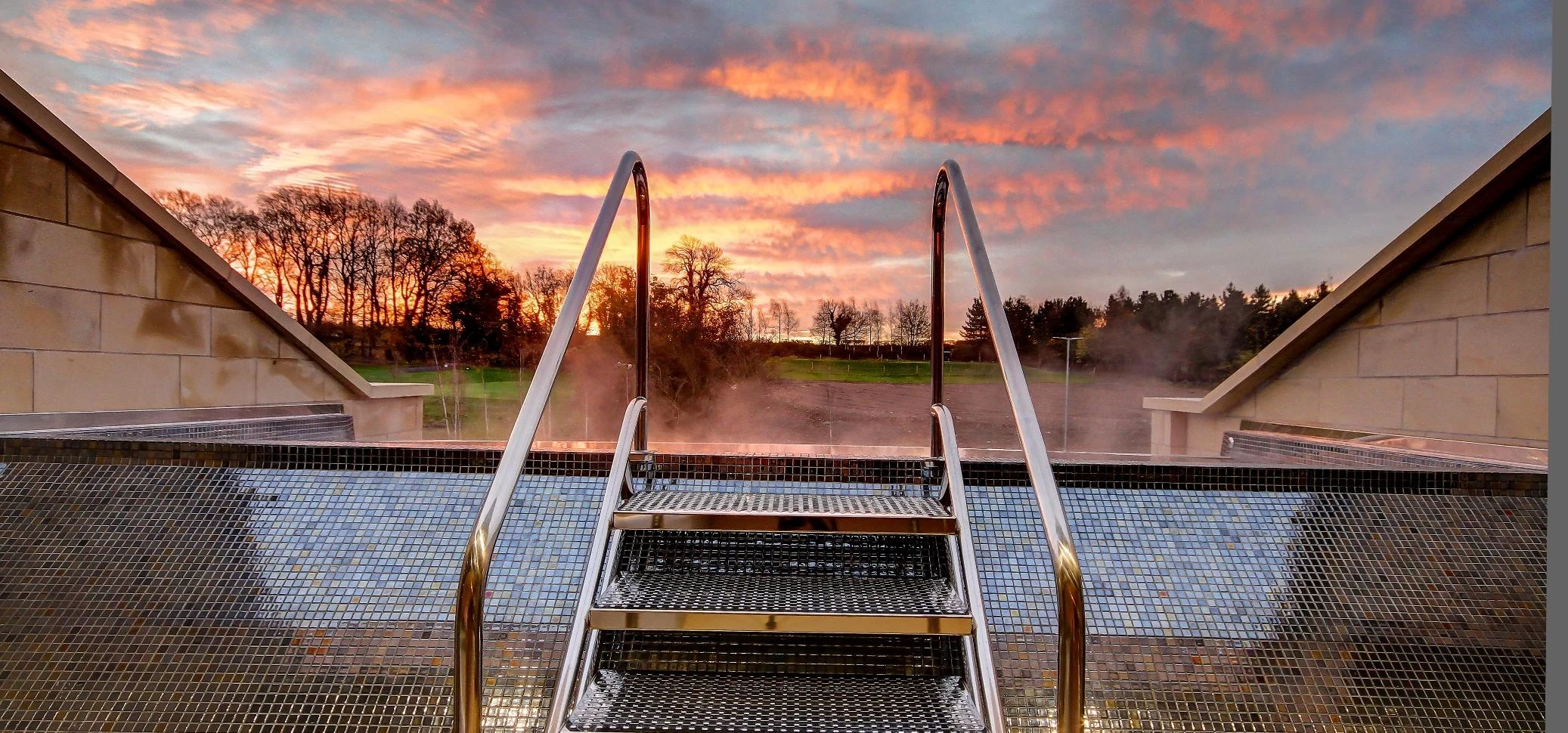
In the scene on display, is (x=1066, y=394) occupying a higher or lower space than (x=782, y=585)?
higher

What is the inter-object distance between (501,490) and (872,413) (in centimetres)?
561

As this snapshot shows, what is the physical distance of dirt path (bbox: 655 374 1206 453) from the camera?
5582 mm

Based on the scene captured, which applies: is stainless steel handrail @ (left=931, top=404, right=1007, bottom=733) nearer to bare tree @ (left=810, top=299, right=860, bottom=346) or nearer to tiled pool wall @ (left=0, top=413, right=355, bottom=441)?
tiled pool wall @ (left=0, top=413, right=355, bottom=441)

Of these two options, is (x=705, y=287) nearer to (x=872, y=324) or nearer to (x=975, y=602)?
(x=872, y=324)

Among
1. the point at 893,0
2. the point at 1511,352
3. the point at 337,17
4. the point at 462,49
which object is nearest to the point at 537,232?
the point at 462,49

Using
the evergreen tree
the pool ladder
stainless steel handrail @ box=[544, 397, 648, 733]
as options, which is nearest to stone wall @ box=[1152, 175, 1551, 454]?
the evergreen tree

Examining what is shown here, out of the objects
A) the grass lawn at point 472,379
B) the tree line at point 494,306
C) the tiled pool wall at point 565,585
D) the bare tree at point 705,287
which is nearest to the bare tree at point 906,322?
the tree line at point 494,306

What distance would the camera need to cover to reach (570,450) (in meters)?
1.95

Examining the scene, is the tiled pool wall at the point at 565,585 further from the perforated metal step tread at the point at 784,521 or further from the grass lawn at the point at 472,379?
the grass lawn at the point at 472,379

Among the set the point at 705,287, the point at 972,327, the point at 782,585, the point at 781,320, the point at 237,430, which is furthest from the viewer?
the point at 705,287

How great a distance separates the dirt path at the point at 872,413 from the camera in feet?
18.3

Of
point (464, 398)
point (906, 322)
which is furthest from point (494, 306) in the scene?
point (906, 322)

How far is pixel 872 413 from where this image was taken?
638 centimetres

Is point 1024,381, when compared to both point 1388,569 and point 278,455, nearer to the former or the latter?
point 1388,569
